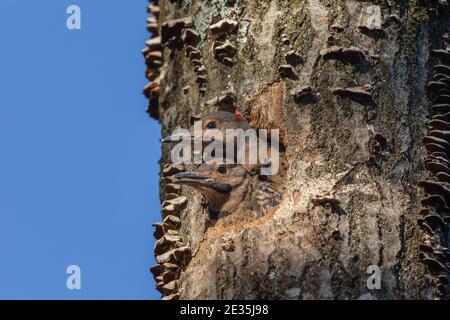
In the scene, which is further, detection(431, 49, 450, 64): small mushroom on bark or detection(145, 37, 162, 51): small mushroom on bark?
detection(145, 37, 162, 51): small mushroom on bark

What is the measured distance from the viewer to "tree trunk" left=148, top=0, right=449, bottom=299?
15.8ft

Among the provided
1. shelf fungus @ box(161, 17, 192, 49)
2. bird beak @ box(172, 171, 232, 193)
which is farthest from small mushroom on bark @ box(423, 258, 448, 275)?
shelf fungus @ box(161, 17, 192, 49)

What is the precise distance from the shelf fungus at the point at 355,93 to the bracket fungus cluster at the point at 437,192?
343 mm

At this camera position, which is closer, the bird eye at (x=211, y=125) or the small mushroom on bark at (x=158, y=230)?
the bird eye at (x=211, y=125)

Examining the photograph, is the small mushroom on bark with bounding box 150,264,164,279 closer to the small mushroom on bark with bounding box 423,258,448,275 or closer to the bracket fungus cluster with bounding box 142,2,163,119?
the small mushroom on bark with bounding box 423,258,448,275

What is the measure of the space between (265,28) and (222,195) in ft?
3.00

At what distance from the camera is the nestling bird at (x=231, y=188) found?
17.6ft

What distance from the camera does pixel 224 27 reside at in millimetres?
5793

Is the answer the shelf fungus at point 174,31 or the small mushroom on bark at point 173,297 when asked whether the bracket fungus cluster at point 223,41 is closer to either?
the shelf fungus at point 174,31

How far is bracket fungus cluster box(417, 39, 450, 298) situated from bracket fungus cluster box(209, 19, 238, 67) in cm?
105

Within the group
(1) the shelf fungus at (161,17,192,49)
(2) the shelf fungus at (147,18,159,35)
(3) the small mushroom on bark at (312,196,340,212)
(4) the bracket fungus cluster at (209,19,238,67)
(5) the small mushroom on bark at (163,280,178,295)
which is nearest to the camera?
(3) the small mushroom on bark at (312,196,340,212)

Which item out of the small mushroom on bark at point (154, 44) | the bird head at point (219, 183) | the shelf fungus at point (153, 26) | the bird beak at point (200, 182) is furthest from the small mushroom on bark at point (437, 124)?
the shelf fungus at point (153, 26)

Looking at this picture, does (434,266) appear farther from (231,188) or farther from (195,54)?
(195,54)
